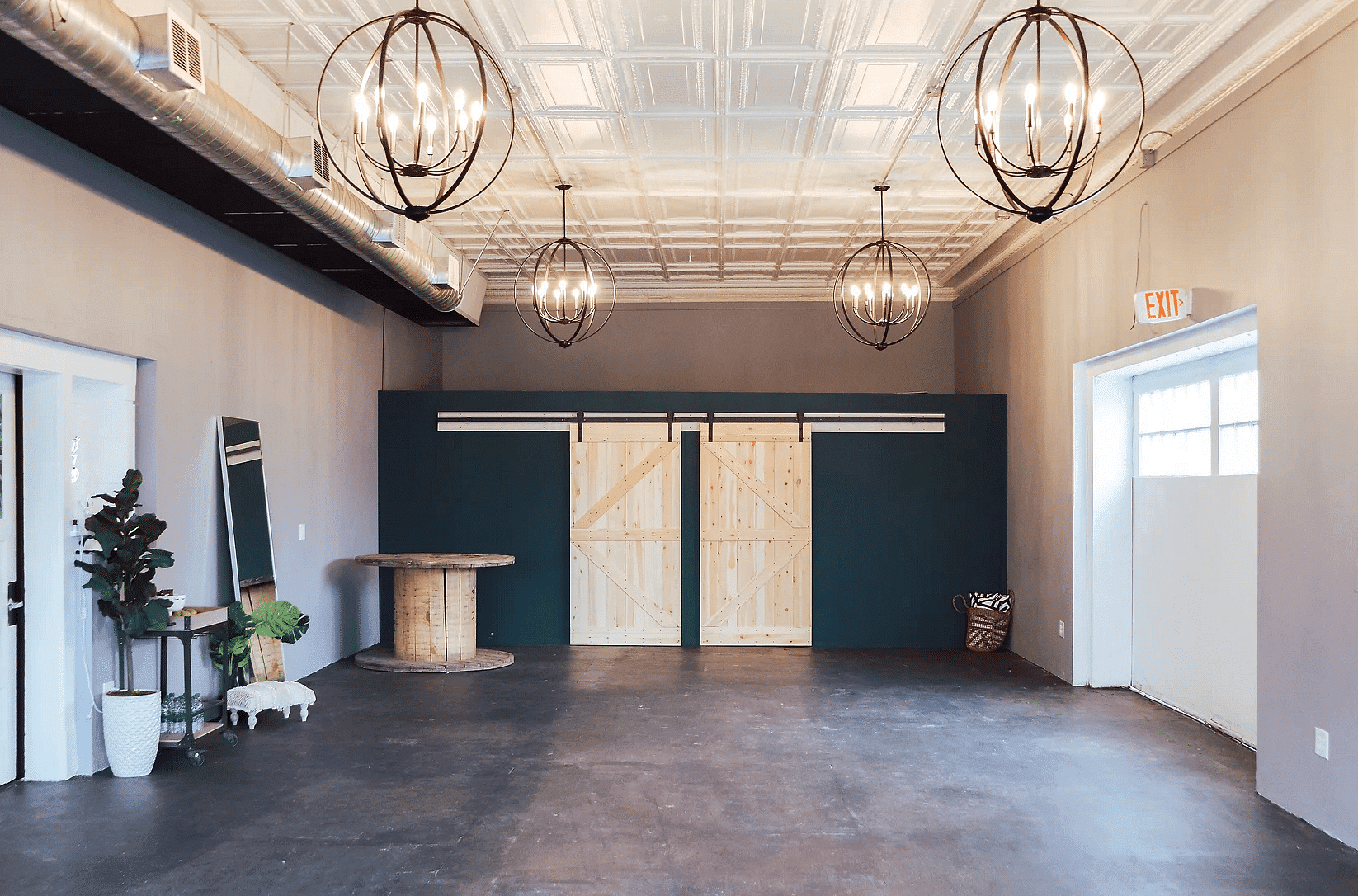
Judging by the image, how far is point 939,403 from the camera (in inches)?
368

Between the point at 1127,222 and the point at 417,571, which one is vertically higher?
the point at 1127,222

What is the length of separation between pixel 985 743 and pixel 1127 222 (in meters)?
3.25

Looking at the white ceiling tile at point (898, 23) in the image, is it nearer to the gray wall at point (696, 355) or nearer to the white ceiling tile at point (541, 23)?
the white ceiling tile at point (541, 23)

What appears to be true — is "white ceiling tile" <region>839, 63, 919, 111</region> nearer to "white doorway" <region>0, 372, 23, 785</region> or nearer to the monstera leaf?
the monstera leaf

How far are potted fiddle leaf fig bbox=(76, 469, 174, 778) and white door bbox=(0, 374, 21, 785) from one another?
0.98ft

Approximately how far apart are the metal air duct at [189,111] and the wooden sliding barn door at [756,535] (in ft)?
12.1

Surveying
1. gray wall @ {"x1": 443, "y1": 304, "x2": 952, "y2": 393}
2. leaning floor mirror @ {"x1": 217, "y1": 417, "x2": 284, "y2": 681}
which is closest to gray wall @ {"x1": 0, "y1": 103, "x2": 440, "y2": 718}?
leaning floor mirror @ {"x1": 217, "y1": 417, "x2": 284, "y2": 681}

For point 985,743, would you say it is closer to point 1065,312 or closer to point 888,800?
point 888,800

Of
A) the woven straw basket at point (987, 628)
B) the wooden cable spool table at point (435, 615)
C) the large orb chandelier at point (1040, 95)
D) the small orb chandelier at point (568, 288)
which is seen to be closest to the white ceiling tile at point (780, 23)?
the large orb chandelier at point (1040, 95)

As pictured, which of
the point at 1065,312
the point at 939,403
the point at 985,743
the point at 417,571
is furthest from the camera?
the point at 939,403

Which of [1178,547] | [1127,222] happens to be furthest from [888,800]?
[1127,222]

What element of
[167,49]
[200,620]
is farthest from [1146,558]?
[167,49]

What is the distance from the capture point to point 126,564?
5020 millimetres

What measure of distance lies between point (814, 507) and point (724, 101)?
172 inches
